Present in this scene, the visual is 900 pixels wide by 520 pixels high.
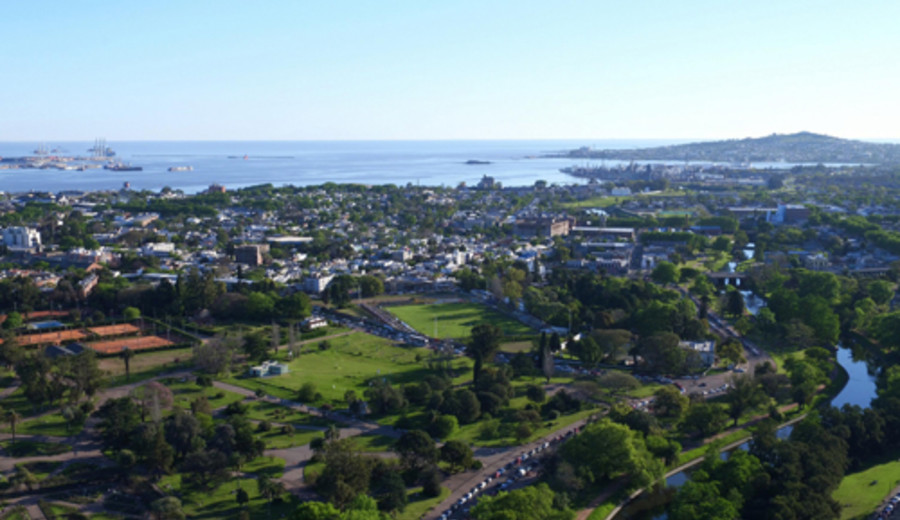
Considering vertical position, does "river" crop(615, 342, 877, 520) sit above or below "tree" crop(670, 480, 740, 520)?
below

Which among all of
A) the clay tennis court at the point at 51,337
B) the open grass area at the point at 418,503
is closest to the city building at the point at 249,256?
the clay tennis court at the point at 51,337

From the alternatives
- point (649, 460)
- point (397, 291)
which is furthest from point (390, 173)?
point (649, 460)

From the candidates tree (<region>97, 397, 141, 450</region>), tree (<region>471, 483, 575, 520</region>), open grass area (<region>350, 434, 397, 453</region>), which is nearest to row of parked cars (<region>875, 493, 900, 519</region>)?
tree (<region>471, 483, 575, 520</region>)

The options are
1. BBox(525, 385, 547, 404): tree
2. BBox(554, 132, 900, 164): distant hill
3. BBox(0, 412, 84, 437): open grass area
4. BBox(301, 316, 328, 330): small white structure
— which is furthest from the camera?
BBox(554, 132, 900, 164): distant hill

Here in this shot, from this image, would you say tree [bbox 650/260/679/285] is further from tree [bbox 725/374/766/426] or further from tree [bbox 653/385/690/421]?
tree [bbox 653/385/690/421]

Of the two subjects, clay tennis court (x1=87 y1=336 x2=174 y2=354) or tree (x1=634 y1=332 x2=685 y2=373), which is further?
clay tennis court (x1=87 y1=336 x2=174 y2=354)

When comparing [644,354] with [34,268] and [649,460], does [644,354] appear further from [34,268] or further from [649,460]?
[34,268]
